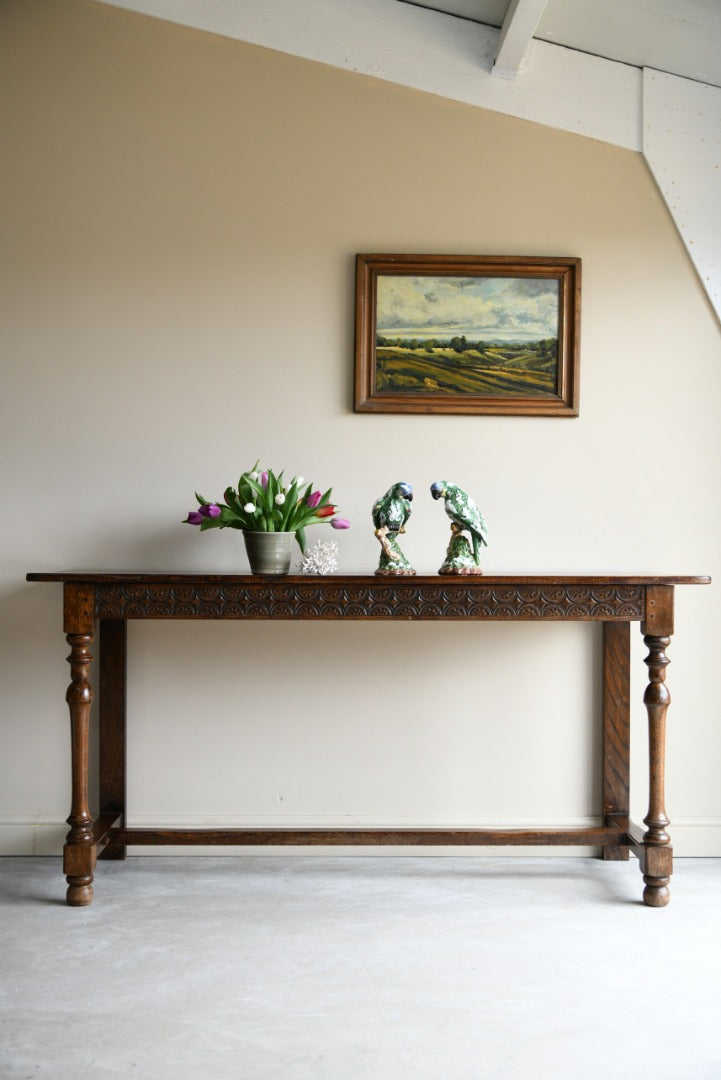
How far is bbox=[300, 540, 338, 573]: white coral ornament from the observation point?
310 centimetres

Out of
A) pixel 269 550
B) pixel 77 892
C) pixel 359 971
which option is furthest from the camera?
pixel 269 550

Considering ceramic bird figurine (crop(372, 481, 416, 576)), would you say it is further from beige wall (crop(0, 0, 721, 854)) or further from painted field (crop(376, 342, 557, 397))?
painted field (crop(376, 342, 557, 397))

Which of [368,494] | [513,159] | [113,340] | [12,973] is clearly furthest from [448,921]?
[513,159]

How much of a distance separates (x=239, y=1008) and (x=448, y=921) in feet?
2.53

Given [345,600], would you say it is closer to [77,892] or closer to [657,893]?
[77,892]

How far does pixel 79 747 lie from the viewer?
2.94 meters

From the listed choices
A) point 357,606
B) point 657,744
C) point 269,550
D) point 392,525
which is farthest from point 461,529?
point 657,744

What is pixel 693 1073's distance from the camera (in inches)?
77.7

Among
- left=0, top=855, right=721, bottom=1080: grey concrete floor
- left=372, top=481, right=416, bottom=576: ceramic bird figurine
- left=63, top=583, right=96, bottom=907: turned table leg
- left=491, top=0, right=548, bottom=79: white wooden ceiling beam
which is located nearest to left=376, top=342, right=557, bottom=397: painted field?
left=372, top=481, right=416, bottom=576: ceramic bird figurine

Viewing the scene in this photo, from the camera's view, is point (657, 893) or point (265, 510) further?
point (265, 510)

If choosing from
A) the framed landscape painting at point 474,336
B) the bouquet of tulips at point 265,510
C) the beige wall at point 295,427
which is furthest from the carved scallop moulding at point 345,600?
the framed landscape painting at point 474,336

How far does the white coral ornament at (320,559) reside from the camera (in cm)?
310

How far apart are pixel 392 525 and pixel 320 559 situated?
10.1 inches

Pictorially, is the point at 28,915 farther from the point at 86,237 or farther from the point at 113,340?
the point at 86,237
